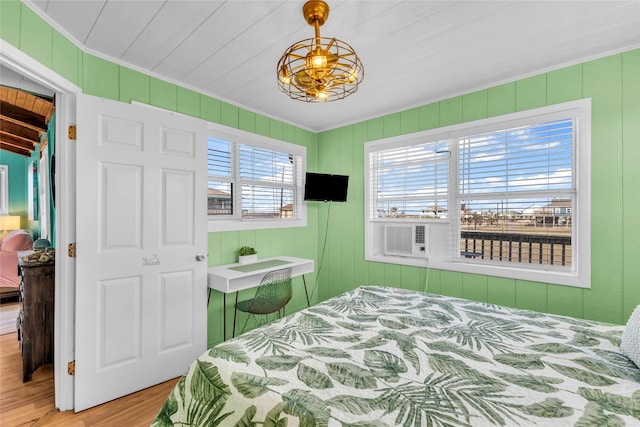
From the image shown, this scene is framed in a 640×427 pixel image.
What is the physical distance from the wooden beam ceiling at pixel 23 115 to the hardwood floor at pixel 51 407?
8.07 feet

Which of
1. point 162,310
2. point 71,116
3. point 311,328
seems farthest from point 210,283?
point 71,116

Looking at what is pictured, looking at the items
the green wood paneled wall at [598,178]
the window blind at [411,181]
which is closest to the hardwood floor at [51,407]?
the green wood paneled wall at [598,178]

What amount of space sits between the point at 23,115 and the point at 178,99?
222cm

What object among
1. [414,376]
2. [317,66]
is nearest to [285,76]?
[317,66]

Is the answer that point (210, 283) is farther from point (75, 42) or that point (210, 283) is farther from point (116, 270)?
point (75, 42)

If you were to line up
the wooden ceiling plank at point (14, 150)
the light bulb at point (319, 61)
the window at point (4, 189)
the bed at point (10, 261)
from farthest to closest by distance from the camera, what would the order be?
1. the window at point (4, 189)
2. the wooden ceiling plank at point (14, 150)
3. the bed at point (10, 261)
4. the light bulb at point (319, 61)

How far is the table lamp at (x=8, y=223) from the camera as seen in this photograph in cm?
480

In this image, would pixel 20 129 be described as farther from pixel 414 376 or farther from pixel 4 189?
pixel 414 376

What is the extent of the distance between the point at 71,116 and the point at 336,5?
6.24ft

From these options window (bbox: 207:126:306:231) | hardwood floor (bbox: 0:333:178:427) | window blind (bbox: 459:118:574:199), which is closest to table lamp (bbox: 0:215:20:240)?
hardwood floor (bbox: 0:333:178:427)

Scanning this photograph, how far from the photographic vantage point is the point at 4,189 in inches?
201

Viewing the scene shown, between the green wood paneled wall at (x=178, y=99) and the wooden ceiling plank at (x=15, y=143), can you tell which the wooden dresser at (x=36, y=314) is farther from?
the wooden ceiling plank at (x=15, y=143)

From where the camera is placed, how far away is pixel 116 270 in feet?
6.69

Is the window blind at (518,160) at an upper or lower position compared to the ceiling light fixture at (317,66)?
lower
